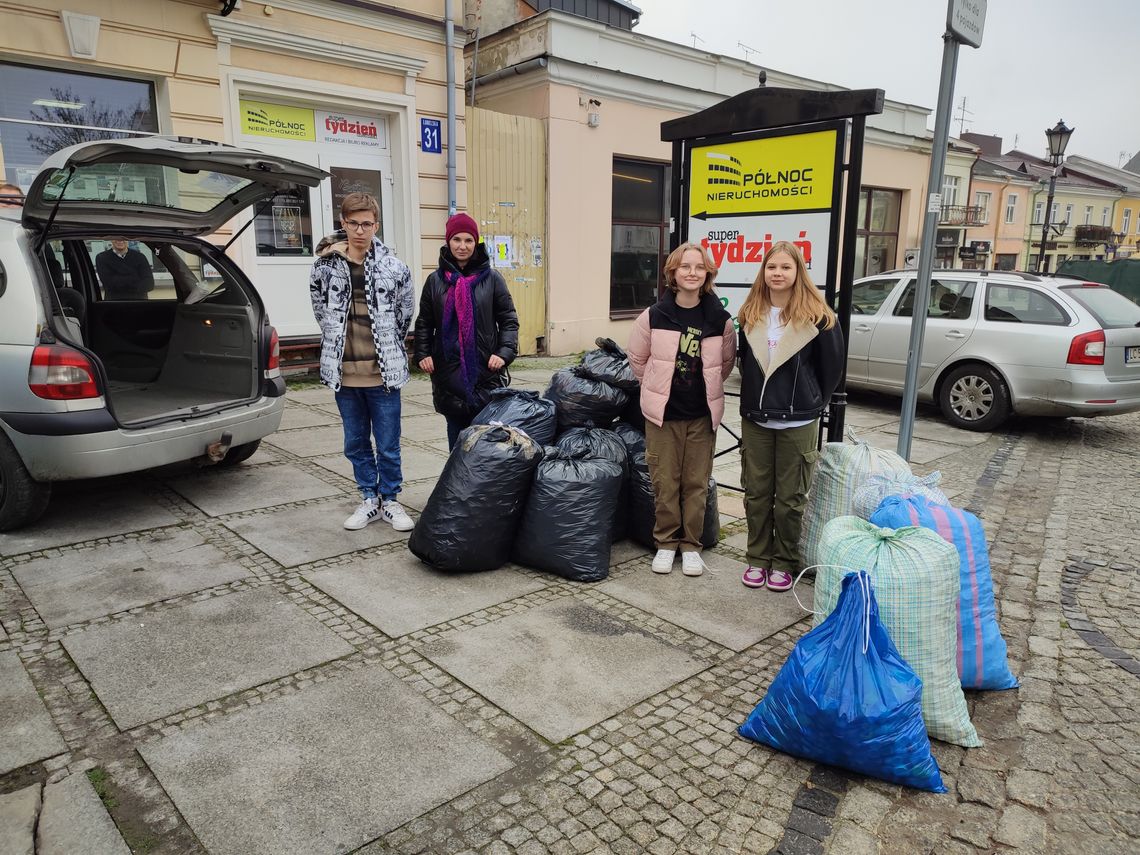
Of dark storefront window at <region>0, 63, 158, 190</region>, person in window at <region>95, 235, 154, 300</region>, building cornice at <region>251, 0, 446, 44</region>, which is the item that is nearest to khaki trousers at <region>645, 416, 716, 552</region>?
person in window at <region>95, 235, 154, 300</region>

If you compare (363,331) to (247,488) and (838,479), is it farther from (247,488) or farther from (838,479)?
(838,479)

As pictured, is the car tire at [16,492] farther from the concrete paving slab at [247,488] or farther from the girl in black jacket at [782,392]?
the girl in black jacket at [782,392]

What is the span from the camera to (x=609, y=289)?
13.0 m

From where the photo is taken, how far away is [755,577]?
13.4 ft

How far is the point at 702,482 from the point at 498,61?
33.6 feet

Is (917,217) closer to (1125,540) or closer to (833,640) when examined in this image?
(1125,540)

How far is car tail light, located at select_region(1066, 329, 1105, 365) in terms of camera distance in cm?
735

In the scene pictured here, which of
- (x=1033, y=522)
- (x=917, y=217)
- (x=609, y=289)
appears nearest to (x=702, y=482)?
(x=1033, y=522)

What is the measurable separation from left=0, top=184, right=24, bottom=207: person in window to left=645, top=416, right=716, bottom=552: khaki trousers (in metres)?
4.77

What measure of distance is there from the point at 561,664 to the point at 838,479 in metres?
1.69

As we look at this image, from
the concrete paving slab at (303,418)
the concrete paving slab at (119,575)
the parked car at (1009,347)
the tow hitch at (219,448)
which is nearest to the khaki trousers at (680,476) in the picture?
the concrete paving slab at (119,575)

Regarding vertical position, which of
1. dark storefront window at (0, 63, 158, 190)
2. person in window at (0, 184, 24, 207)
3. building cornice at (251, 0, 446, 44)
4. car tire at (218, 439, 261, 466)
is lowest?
car tire at (218, 439, 261, 466)

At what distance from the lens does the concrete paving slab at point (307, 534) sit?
4387mm

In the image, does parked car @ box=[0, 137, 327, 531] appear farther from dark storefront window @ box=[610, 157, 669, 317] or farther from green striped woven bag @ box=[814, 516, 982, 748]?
dark storefront window @ box=[610, 157, 669, 317]
